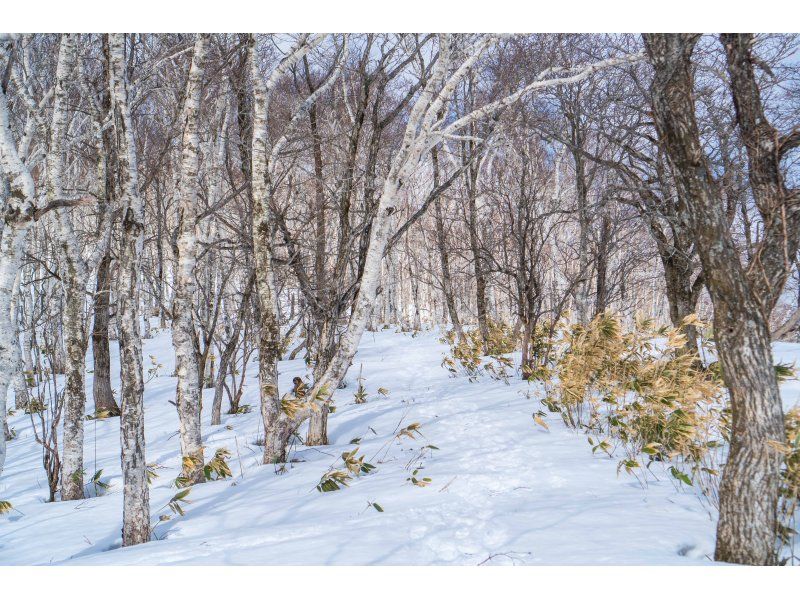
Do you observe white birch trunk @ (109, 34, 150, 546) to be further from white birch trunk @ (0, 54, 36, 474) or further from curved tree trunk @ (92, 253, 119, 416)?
curved tree trunk @ (92, 253, 119, 416)

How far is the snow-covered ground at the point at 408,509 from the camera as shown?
2.33m

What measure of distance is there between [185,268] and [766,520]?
411 centimetres

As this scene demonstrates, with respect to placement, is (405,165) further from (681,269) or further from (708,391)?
(681,269)

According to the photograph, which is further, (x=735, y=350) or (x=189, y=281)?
(x=189, y=281)

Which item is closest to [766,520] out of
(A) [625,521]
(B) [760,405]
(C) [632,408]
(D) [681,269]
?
(B) [760,405]

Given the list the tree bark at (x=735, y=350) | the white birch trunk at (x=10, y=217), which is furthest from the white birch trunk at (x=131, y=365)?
the tree bark at (x=735, y=350)

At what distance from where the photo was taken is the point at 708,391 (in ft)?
11.8

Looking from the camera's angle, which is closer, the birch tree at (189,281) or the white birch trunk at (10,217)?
the white birch trunk at (10,217)

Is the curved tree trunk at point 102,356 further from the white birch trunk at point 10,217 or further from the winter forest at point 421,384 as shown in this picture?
the white birch trunk at point 10,217

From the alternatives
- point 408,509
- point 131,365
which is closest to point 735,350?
point 408,509

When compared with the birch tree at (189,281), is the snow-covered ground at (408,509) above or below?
below

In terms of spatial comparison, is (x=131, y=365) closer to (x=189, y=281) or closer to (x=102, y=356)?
(x=189, y=281)

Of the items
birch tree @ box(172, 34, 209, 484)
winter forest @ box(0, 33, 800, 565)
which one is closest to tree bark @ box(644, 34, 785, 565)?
winter forest @ box(0, 33, 800, 565)

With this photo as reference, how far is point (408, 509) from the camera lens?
2.87 meters
